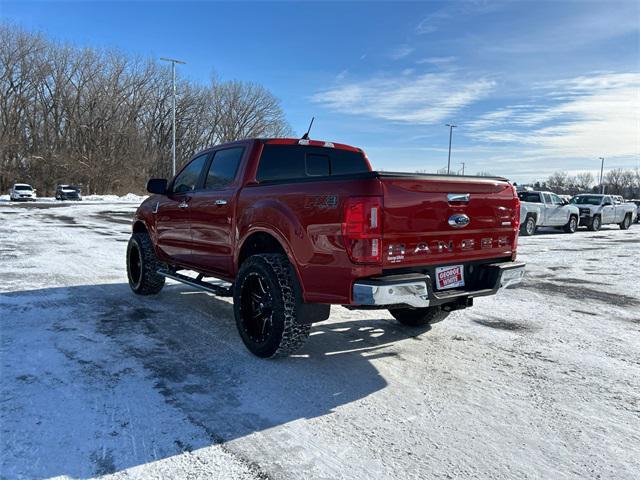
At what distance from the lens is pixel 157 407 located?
3215 mm

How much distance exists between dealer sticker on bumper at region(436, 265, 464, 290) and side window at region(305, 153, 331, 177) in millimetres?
1842

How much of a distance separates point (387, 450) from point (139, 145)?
6525 centimetres

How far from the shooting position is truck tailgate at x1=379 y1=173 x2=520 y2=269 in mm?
3525

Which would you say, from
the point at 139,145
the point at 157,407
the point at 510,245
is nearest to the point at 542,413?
the point at 510,245

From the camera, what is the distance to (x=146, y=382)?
3.62 metres

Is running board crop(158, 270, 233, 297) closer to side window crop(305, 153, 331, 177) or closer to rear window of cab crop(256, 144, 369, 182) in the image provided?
rear window of cab crop(256, 144, 369, 182)

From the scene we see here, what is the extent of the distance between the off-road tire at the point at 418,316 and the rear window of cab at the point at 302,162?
1.66 m

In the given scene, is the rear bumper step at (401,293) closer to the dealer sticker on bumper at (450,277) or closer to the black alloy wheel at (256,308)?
the dealer sticker on bumper at (450,277)

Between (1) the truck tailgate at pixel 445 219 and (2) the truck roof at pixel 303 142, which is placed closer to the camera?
(1) the truck tailgate at pixel 445 219

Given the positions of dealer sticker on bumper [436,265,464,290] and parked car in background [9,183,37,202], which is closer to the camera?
dealer sticker on bumper [436,265,464,290]

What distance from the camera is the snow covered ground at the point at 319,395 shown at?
8.64 feet

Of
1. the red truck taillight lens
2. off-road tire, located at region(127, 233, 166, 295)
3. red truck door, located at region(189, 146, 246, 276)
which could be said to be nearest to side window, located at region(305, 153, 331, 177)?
red truck door, located at region(189, 146, 246, 276)

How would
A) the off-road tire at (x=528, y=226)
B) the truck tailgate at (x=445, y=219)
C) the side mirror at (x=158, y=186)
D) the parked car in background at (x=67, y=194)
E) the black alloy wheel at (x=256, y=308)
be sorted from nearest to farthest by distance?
the truck tailgate at (x=445, y=219)
the black alloy wheel at (x=256, y=308)
the side mirror at (x=158, y=186)
the off-road tire at (x=528, y=226)
the parked car in background at (x=67, y=194)

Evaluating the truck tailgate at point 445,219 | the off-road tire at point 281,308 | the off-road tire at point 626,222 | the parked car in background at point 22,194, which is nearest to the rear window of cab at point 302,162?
the off-road tire at point 281,308
